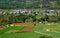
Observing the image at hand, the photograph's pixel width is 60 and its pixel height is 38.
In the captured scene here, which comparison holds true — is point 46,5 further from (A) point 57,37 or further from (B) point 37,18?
(A) point 57,37

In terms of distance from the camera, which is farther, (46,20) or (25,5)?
(25,5)

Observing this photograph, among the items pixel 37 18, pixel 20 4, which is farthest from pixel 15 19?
pixel 20 4

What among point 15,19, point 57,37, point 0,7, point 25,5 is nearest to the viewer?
point 57,37

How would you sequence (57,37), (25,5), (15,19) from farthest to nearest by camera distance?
(25,5), (15,19), (57,37)

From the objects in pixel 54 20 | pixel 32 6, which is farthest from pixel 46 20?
pixel 32 6

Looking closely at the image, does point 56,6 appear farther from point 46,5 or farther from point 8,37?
point 8,37

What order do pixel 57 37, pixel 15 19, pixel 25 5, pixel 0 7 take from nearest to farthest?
pixel 57 37, pixel 15 19, pixel 0 7, pixel 25 5
